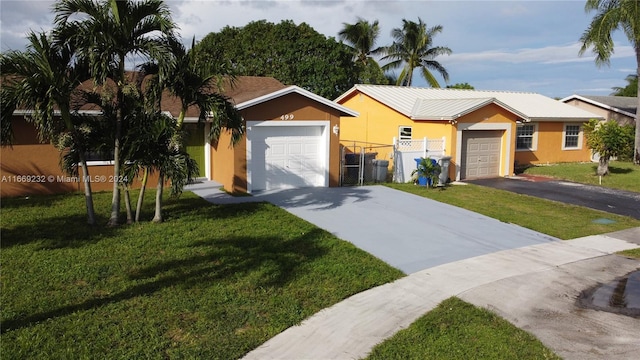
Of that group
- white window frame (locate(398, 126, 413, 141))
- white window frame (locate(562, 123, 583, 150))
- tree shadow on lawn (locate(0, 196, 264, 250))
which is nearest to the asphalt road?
white window frame (locate(398, 126, 413, 141))

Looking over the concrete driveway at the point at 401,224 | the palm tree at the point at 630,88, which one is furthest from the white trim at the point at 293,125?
the palm tree at the point at 630,88

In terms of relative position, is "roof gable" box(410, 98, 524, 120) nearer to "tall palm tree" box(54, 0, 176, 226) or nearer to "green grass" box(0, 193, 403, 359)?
"green grass" box(0, 193, 403, 359)

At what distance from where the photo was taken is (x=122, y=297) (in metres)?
6.87

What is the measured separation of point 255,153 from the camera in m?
15.5

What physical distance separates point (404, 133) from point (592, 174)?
842 cm

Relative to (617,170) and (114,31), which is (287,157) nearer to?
(114,31)

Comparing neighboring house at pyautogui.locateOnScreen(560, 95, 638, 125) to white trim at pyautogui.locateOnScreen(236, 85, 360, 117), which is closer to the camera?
white trim at pyautogui.locateOnScreen(236, 85, 360, 117)

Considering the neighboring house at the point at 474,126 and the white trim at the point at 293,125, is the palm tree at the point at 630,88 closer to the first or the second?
the neighboring house at the point at 474,126

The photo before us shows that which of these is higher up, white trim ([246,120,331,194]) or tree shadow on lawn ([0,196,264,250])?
white trim ([246,120,331,194])

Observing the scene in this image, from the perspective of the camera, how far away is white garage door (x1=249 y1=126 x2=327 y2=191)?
15.6 meters

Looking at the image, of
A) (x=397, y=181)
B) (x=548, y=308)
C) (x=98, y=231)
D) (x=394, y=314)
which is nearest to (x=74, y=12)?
(x=98, y=231)

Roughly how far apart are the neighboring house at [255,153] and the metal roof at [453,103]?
200 inches

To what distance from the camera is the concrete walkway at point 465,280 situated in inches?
230

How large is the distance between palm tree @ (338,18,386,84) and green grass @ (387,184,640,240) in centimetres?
2331
